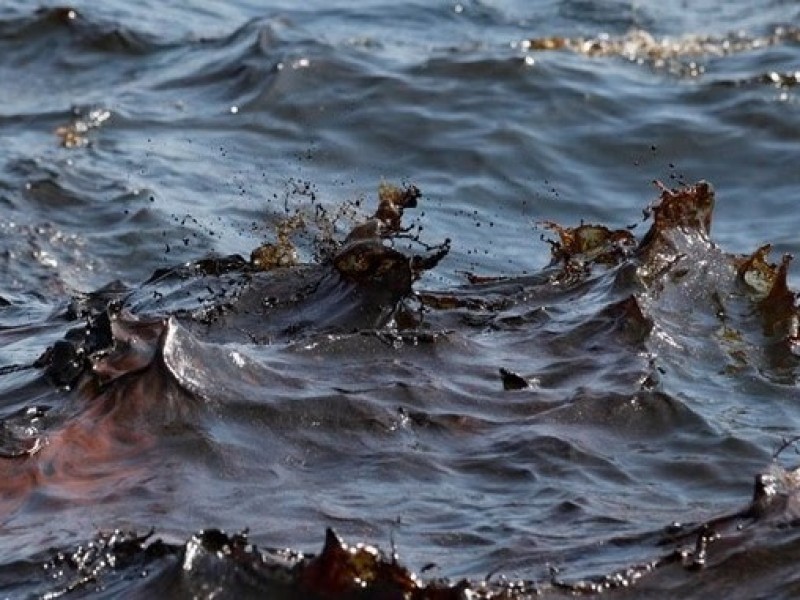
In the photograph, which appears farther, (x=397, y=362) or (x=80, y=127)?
(x=80, y=127)

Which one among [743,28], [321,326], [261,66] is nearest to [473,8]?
[743,28]

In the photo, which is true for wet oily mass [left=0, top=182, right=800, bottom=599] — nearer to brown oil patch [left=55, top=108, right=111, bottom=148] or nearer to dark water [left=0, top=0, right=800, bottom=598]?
dark water [left=0, top=0, right=800, bottom=598]

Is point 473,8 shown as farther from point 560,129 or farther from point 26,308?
point 26,308

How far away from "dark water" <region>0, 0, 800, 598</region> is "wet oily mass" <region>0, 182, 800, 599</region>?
0.03ft

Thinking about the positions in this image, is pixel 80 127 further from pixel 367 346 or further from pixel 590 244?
pixel 367 346

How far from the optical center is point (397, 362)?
472 centimetres

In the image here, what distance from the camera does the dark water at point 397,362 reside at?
3.74 metres

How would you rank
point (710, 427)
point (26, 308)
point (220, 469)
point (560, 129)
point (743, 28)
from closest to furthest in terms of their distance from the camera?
point (220, 469) → point (710, 427) → point (26, 308) → point (560, 129) → point (743, 28)

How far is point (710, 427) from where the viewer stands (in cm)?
454

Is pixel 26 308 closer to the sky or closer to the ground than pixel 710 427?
closer to the ground

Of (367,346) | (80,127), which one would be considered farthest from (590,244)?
(80,127)

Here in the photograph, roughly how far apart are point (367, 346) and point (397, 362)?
0.11m

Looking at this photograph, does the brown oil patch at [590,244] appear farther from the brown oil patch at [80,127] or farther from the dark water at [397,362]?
the brown oil patch at [80,127]

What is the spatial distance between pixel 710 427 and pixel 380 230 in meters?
1.28
